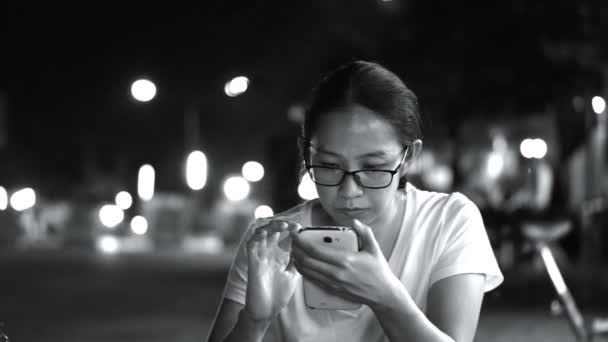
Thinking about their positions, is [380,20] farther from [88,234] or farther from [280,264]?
[88,234]

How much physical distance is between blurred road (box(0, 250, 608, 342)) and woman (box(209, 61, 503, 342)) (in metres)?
6.22

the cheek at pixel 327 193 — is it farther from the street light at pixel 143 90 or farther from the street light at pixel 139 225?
the street light at pixel 139 225

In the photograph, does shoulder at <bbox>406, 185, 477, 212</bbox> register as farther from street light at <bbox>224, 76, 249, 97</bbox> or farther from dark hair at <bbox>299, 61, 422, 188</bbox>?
street light at <bbox>224, 76, 249, 97</bbox>

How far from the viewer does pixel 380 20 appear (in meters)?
15.1

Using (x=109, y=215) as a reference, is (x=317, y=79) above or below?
above

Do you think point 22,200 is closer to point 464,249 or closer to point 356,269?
point 464,249

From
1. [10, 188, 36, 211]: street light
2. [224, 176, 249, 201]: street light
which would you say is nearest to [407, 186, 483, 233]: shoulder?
[224, 176, 249, 201]: street light

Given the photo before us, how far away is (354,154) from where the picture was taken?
2102 millimetres

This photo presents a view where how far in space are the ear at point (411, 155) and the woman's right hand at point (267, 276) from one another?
427 mm

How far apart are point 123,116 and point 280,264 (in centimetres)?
3420

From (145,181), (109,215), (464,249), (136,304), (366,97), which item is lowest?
Answer: (136,304)

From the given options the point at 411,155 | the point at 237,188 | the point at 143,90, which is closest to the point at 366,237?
the point at 411,155

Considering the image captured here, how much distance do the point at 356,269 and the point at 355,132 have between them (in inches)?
17.3

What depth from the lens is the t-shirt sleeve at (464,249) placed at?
6.94 feet
